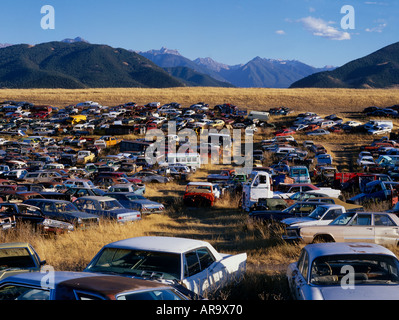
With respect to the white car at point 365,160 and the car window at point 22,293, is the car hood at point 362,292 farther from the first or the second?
the white car at point 365,160

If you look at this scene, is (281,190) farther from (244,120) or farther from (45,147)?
(244,120)

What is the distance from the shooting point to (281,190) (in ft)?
82.4

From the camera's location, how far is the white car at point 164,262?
6855 mm

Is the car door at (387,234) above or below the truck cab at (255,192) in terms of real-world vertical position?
above

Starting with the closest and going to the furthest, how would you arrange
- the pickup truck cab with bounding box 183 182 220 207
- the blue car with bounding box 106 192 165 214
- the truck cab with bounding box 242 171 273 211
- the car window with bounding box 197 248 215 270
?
the car window with bounding box 197 248 215 270 < the blue car with bounding box 106 192 165 214 < the truck cab with bounding box 242 171 273 211 < the pickup truck cab with bounding box 183 182 220 207

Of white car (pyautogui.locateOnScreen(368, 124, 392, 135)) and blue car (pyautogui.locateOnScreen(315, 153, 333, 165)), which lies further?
white car (pyautogui.locateOnScreen(368, 124, 392, 135))

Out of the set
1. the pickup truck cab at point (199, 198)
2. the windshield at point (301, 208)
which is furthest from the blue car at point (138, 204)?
the windshield at point (301, 208)

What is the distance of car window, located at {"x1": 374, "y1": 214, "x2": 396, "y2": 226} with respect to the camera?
11.7 m

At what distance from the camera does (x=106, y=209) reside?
17.6 metres

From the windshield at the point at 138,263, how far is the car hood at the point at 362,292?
7.02ft

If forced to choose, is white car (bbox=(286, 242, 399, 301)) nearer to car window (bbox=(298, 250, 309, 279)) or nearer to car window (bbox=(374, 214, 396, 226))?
car window (bbox=(298, 250, 309, 279))

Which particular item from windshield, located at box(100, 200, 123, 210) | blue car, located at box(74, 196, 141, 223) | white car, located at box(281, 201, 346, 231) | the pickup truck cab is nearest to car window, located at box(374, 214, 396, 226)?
white car, located at box(281, 201, 346, 231)

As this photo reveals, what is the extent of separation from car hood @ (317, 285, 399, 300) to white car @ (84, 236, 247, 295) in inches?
73.8

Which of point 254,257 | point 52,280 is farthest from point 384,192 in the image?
point 52,280
